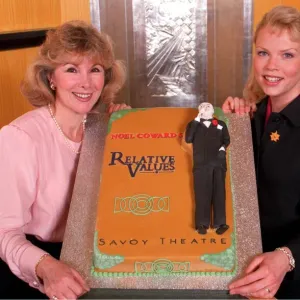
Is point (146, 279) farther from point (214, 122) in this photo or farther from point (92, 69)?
point (92, 69)

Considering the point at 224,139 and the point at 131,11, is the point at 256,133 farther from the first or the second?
Answer: the point at 131,11

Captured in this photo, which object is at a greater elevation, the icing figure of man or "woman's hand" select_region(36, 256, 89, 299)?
the icing figure of man

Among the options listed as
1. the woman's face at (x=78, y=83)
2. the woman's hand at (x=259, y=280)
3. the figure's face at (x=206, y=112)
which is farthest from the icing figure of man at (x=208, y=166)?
the woman's face at (x=78, y=83)

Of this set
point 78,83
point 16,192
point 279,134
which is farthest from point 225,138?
point 16,192

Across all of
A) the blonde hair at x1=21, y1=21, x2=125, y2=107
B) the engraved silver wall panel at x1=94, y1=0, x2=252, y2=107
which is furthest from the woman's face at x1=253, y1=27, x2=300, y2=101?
the engraved silver wall panel at x1=94, y1=0, x2=252, y2=107

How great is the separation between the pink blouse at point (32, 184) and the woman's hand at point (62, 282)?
0.29 feet

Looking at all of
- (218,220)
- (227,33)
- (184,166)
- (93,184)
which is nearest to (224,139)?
(184,166)

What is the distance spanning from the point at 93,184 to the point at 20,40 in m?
1.54

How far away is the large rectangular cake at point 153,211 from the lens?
4.13 ft

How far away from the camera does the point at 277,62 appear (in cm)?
154

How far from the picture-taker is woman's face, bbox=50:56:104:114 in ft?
5.22

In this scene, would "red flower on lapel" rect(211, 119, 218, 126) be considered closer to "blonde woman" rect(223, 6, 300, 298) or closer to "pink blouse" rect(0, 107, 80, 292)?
"blonde woman" rect(223, 6, 300, 298)

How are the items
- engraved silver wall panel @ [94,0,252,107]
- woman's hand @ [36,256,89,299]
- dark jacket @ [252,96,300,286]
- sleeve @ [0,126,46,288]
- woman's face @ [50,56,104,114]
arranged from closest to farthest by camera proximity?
1. woman's hand @ [36,256,89,299]
2. sleeve @ [0,126,46,288]
3. dark jacket @ [252,96,300,286]
4. woman's face @ [50,56,104,114]
5. engraved silver wall panel @ [94,0,252,107]

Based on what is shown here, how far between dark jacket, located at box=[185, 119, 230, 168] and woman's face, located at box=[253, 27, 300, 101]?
0.77ft
